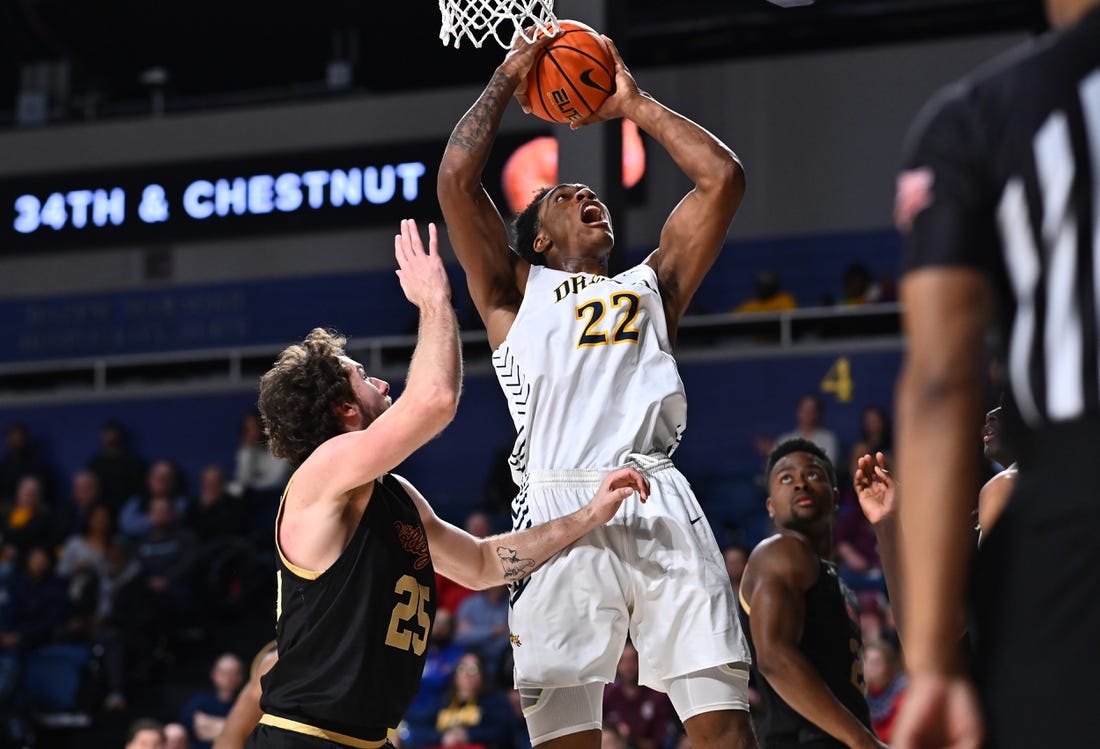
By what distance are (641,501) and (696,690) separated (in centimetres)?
54

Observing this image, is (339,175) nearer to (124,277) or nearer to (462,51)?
(462,51)

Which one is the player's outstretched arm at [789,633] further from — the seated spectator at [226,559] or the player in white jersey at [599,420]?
the seated spectator at [226,559]

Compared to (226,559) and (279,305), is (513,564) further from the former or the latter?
(279,305)

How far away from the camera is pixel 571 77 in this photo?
14.8 ft

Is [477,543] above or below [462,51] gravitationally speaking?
below

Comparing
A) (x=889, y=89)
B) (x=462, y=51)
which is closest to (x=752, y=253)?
(x=889, y=89)

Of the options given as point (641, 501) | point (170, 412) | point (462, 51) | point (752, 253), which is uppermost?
point (462, 51)

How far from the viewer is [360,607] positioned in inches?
148

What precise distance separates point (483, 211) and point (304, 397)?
0.87m

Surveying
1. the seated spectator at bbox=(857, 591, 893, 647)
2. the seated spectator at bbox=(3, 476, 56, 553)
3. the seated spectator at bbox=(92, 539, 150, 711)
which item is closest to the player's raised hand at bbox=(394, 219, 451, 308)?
the seated spectator at bbox=(857, 591, 893, 647)

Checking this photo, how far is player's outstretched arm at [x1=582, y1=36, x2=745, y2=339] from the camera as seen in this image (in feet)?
14.8

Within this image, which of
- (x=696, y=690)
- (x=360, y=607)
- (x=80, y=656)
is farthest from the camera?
(x=80, y=656)

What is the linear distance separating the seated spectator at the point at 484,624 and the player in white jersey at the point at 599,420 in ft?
20.7

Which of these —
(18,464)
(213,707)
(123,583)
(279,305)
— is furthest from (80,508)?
A: (213,707)
